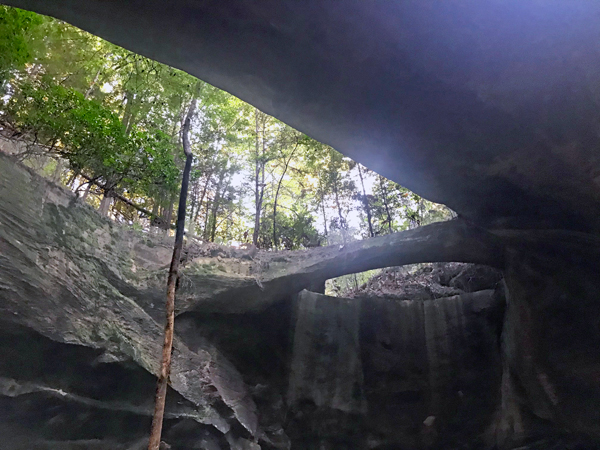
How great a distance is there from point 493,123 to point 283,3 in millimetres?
2863

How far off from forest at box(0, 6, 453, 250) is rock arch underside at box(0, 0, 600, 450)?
3.12 feet

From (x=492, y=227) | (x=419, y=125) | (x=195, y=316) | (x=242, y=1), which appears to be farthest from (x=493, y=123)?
(x=195, y=316)

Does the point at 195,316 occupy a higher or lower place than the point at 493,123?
lower

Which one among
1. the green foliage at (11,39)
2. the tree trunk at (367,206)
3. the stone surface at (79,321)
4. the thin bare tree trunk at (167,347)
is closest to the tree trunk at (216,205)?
the tree trunk at (367,206)

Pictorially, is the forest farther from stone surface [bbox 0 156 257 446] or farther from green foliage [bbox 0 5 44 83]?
stone surface [bbox 0 156 257 446]

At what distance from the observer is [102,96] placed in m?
11.4

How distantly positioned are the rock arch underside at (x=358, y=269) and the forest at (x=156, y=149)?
95 cm

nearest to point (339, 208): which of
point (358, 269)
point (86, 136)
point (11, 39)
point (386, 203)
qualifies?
point (386, 203)

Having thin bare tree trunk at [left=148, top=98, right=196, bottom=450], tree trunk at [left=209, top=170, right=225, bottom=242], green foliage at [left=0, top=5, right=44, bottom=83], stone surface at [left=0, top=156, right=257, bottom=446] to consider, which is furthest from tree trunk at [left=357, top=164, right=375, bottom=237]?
green foliage at [left=0, top=5, right=44, bottom=83]

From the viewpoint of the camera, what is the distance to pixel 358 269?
26.6ft

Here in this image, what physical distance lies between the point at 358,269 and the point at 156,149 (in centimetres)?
476

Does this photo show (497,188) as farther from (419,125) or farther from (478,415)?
(478,415)

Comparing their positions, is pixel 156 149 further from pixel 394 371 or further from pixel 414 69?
pixel 394 371

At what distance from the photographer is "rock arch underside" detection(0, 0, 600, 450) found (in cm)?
418
